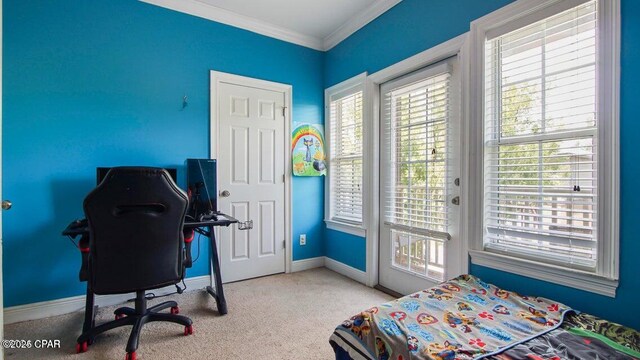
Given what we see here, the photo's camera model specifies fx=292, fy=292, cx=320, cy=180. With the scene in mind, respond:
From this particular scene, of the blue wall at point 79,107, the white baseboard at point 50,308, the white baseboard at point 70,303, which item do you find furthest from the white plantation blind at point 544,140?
the white baseboard at point 50,308

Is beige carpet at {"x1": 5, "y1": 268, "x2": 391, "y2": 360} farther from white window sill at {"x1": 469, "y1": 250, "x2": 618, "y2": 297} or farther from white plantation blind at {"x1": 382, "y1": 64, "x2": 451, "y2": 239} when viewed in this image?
white window sill at {"x1": 469, "y1": 250, "x2": 618, "y2": 297}

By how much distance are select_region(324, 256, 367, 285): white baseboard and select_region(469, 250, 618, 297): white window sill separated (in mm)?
1214

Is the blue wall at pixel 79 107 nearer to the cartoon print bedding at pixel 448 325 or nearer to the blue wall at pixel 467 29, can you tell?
the blue wall at pixel 467 29

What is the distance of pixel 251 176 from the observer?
309 centimetres

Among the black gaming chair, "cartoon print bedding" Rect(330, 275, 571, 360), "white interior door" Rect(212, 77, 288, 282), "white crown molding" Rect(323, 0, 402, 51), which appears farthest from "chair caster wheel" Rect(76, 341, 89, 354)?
"white crown molding" Rect(323, 0, 402, 51)

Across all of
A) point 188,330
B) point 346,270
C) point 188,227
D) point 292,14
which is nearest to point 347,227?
point 346,270

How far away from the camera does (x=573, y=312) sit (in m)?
1.41

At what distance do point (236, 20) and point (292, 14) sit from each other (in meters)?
0.58

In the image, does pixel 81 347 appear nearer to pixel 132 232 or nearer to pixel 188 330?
pixel 188 330

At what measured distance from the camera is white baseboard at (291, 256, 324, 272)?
3.34 meters

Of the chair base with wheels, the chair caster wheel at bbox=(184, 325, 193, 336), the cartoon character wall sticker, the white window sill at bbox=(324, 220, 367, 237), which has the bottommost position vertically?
the chair caster wheel at bbox=(184, 325, 193, 336)

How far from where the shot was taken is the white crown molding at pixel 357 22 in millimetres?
2650

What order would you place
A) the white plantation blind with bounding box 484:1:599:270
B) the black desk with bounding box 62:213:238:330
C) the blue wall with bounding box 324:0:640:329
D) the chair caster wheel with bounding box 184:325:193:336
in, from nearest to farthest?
the blue wall with bounding box 324:0:640:329 → the white plantation blind with bounding box 484:1:599:270 → the black desk with bounding box 62:213:238:330 → the chair caster wheel with bounding box 184:325:193:336

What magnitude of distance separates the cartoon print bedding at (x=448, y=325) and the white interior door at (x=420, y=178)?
60 centimetres
